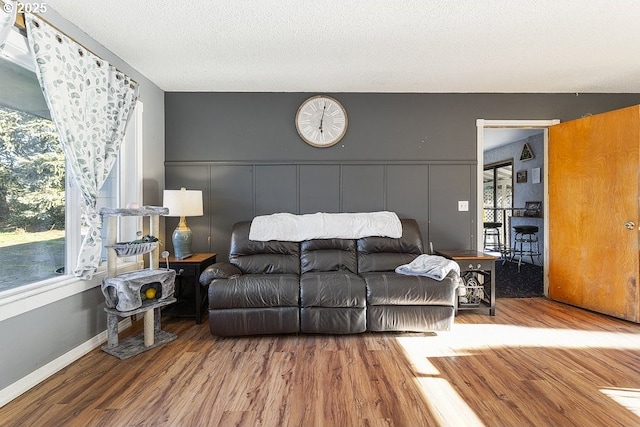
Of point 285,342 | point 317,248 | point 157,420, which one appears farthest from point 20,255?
point 317,248

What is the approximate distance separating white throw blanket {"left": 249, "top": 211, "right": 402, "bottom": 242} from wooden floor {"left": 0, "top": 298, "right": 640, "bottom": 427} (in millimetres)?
1030

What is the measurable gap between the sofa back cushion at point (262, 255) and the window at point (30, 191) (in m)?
1.32

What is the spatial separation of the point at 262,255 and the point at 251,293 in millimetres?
640

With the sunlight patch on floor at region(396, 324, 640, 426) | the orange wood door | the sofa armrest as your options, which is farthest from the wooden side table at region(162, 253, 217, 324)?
the orange wood door

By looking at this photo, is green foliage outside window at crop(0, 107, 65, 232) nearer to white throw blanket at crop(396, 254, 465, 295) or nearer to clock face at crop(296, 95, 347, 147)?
clock face at crop(296, 95, 347, 147)

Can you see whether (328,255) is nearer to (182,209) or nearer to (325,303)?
(325,303)

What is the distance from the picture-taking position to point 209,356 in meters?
2.43

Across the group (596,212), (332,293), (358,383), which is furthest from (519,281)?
(358,383)

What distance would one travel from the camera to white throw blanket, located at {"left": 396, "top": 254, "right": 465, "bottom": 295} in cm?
281

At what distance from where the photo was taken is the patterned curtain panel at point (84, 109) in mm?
2098

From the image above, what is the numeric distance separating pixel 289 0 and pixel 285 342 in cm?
256

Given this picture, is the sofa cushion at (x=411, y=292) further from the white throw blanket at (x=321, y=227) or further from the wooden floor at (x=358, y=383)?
the white throw blanket at (x=321, y=227)

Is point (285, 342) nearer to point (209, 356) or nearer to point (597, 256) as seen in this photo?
point (209, 356)

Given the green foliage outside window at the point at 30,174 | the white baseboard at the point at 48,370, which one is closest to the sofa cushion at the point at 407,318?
the white baseboard at the point at 48,370
